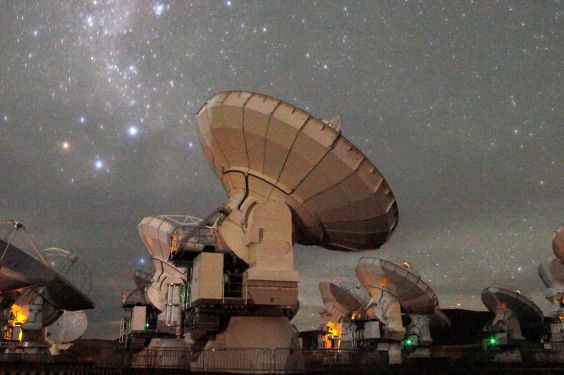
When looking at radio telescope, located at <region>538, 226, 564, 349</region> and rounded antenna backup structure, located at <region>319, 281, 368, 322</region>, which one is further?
rounded antenna backup structure, located at <region>319, 281, 368, 322</region>

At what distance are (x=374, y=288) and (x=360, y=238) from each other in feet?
59.8

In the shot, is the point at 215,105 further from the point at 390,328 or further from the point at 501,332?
the point at 501,332

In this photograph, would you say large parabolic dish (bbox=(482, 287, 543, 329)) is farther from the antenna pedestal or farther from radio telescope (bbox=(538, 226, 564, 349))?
the antenna pedestal

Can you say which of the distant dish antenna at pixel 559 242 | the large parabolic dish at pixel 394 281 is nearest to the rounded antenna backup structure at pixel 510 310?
the distant dish antenna at pixel 559 242

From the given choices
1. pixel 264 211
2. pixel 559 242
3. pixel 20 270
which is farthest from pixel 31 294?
pixel 559 242

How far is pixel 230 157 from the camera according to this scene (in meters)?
21.1

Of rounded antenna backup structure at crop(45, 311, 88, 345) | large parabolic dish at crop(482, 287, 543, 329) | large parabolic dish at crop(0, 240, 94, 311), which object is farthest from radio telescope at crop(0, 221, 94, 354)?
large parabolic dish at crop(482, 287, 543, 329)

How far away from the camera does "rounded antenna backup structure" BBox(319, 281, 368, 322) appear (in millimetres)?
50656

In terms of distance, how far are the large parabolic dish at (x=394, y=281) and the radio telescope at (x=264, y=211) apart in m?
17.2

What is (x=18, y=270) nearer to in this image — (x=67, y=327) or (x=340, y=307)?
(x=67, y=327)

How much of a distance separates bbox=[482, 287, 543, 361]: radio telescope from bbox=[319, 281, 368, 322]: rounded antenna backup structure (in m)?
11.7

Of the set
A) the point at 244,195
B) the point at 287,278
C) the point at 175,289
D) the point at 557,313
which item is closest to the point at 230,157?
the point at 244,195

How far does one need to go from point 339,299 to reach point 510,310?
1596 cm

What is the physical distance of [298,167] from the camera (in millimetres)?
19438
